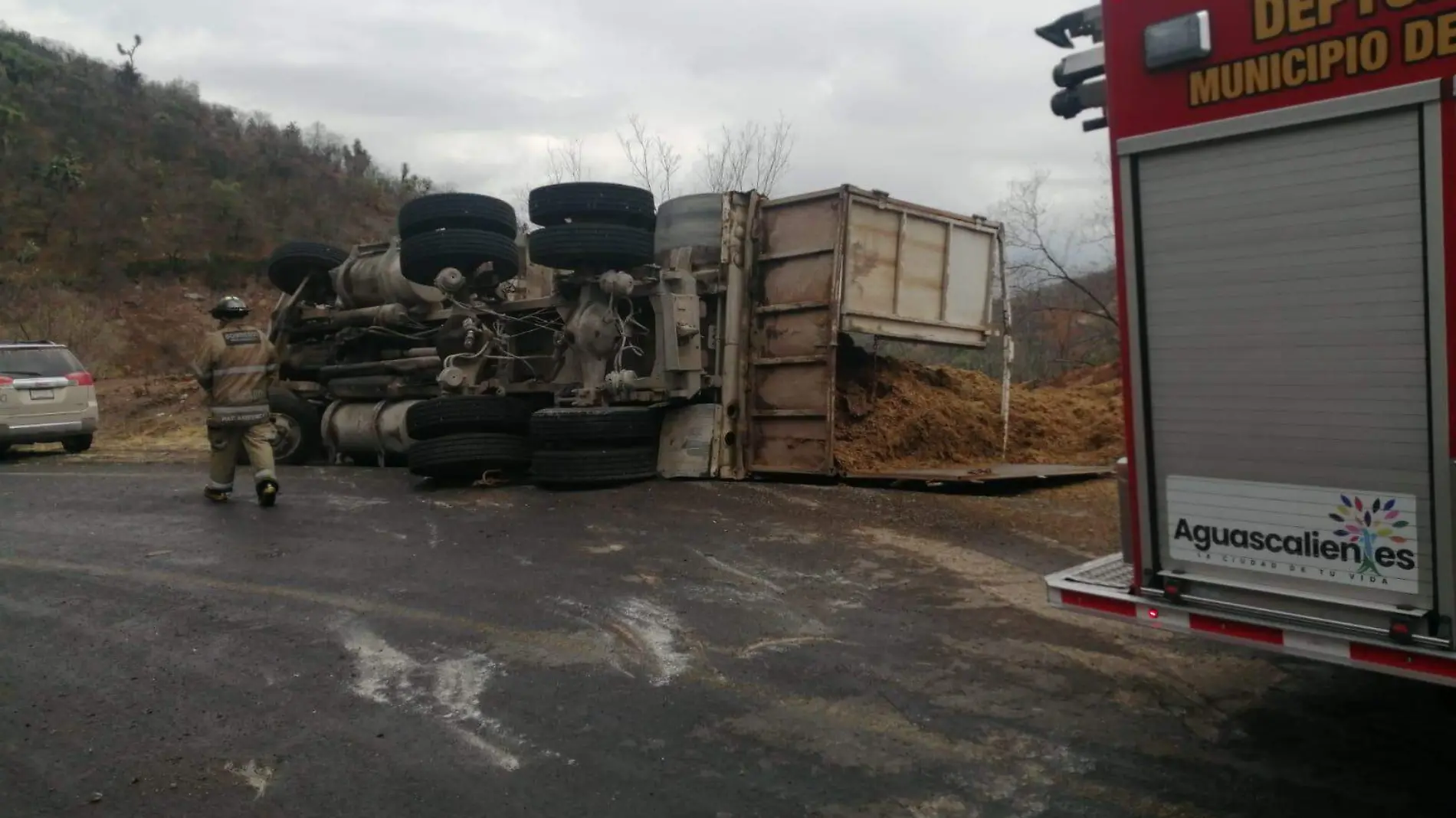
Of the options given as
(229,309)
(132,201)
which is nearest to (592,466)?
(229,309)

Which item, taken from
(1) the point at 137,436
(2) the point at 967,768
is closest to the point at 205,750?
(2) the point at 967,768

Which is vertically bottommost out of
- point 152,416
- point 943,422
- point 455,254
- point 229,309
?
point 943,422

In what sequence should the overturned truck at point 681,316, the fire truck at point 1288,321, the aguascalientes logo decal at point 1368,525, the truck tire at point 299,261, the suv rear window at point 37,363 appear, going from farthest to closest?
the suv rear window at point 37,363, the truck tire at point 299,261, the overturned truck at point 681,316, the aguascalientes logo decal at point 1368,525, the fire truck at point 1288,321

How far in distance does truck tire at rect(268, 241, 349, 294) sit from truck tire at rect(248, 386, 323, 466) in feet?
5.64

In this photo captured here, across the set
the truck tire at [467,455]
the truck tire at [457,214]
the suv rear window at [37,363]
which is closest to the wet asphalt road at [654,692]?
the truck tire at [467,455]

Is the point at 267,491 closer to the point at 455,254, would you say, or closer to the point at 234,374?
the point at 234,374

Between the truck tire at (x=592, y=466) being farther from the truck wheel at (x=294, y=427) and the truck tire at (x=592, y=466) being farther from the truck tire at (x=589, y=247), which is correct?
the truck wheel at (x=294, y=427)

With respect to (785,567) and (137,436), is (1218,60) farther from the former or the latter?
(137,436)

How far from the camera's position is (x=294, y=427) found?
13719mm

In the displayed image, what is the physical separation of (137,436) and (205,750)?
17.3 meters

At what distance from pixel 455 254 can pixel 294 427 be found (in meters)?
4.15

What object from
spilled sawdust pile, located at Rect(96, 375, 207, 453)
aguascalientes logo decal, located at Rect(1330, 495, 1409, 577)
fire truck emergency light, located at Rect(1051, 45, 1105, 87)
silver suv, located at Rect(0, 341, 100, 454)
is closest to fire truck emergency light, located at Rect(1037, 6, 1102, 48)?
fire truck emergency light, located at Rect(1051, 45, 1105, 87)

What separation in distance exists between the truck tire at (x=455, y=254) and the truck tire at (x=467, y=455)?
80.4 inches

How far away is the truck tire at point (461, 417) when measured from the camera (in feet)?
34.5
